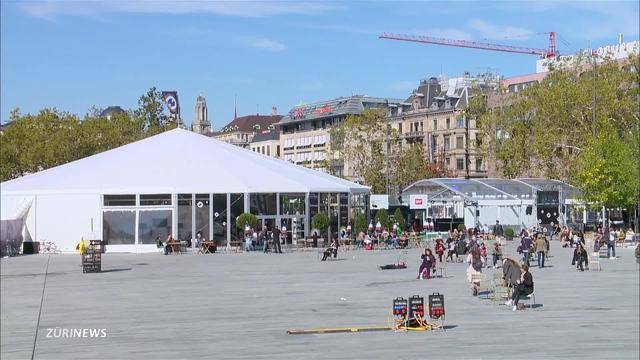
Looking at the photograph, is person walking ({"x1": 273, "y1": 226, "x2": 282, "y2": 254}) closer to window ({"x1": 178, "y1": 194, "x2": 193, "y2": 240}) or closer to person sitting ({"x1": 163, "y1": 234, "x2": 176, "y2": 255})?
person sitting ({"x1": 163, "y1": 234, "x2": 176, "y2": 255})

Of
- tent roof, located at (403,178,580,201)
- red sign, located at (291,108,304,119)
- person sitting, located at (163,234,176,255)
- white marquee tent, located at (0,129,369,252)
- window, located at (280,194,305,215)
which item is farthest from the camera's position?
red sign, located at (291,108,304,119)

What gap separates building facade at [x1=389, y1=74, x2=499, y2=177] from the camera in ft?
402

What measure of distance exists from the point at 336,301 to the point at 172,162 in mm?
36809

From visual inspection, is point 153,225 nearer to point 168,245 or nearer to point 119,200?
point 119,200

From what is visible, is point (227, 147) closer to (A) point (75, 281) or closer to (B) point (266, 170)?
(B) point (266, 170)

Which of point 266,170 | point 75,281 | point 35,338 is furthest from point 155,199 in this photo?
point 35,338

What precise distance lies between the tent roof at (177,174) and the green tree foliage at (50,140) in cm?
2842

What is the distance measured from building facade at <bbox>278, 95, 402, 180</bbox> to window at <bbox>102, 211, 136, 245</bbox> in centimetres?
8345

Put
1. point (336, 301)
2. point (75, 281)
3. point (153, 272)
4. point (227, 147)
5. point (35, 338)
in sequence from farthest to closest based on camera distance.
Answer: point (227, 147) → point (153, 272) → point (75, 281) → point (336, 301) → point (35, 338)

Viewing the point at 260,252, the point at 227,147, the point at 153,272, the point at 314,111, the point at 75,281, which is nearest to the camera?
A: the point at 75,281

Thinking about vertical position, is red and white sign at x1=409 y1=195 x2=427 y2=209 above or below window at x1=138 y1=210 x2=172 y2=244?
above

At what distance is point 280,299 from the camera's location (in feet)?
94.6

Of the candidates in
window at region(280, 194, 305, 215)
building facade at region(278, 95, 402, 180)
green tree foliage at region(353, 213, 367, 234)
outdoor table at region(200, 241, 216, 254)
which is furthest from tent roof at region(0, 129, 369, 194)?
building facade at region(278, 95, 402, 180)

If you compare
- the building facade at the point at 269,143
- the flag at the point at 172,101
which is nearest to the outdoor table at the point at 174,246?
the flag at the point at 172,101
